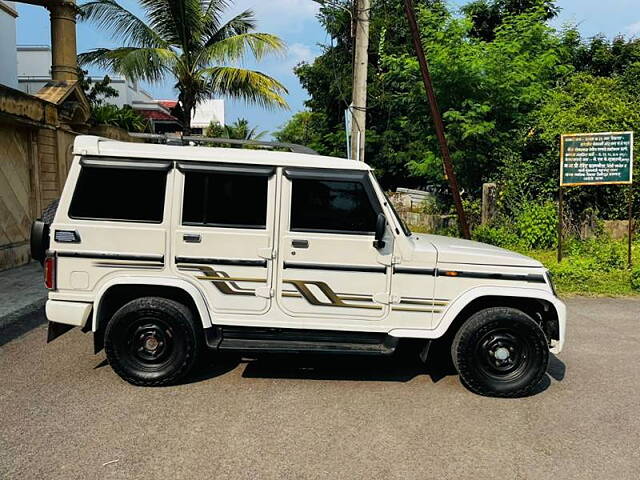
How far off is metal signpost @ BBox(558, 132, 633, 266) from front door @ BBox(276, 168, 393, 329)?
6602 mm

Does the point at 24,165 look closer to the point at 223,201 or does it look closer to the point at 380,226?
the point at 223,201

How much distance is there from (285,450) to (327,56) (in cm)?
2505

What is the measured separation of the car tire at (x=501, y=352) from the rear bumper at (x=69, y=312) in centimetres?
320

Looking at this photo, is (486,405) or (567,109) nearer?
(486,405)

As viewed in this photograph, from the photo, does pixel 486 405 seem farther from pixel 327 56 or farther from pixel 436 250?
pixel 327 56

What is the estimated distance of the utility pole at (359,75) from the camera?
948 centimetres

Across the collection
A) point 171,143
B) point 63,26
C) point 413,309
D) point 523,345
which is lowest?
point 523,345

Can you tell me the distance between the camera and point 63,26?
12.5 m

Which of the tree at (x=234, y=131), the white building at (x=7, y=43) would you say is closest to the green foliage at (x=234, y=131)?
the tree at (x=234, y=131)

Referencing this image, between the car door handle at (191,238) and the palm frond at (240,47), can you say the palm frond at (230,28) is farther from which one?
the car door handle at (191,238)

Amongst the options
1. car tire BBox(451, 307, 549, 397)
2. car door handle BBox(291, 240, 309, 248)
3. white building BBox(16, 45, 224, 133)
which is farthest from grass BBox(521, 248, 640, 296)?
white building BBox(16, 45, 224, 133)

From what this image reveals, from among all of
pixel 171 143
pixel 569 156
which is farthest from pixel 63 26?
pixel 569 156

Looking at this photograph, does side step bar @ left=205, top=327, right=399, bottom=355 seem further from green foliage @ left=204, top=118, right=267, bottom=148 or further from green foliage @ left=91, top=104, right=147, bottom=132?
green foliage @ left=204, top=118, right=267, bottom=148

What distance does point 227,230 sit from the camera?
172 inches
